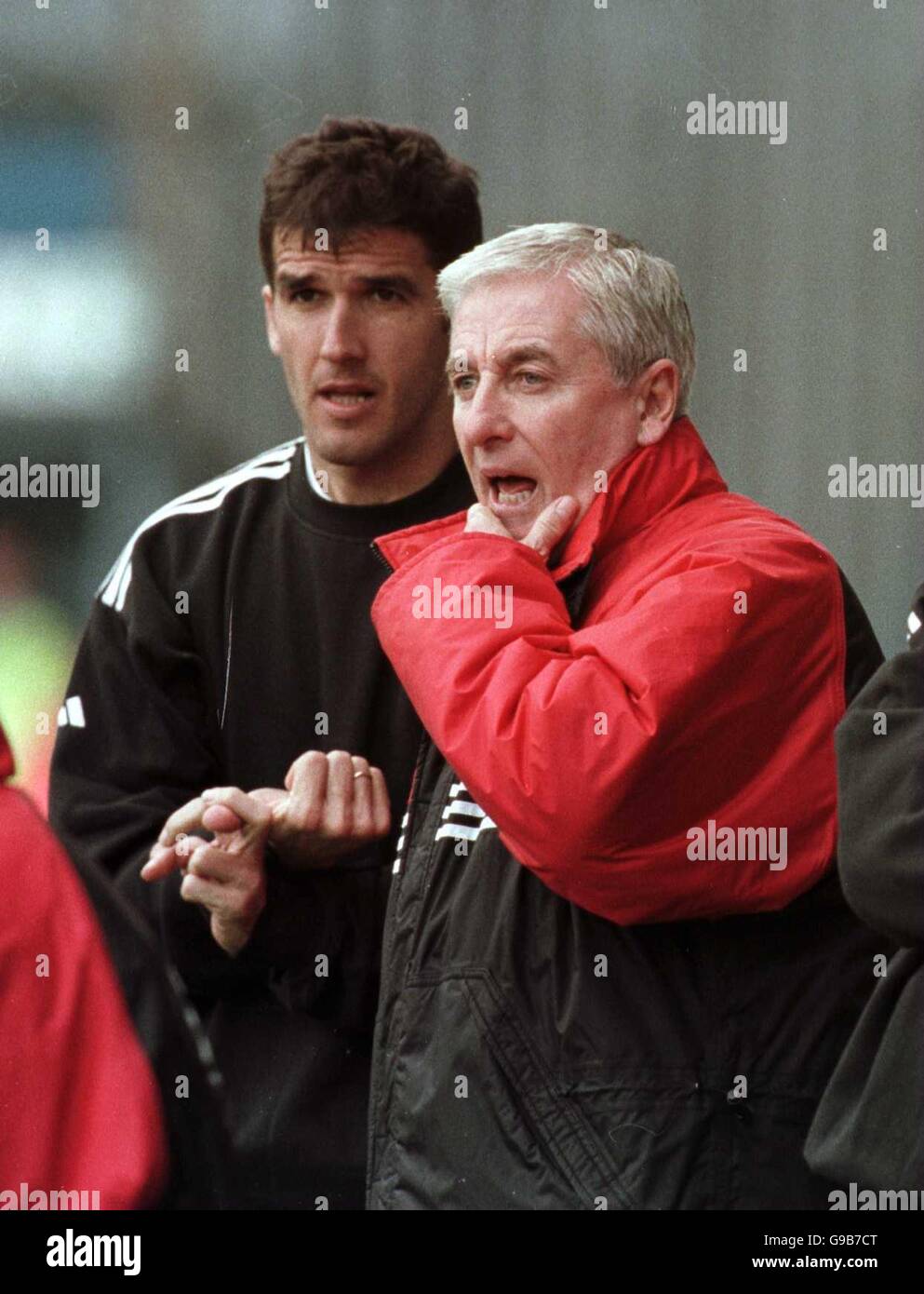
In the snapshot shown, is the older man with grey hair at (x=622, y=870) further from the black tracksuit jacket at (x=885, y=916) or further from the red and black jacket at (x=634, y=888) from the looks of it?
the black tracksuit jacket at (x=885, y=916)

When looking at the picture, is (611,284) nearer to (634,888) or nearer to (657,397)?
(657,397)

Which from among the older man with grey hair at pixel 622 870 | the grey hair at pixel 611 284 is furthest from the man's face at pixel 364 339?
the older man with grey hair at pixel 622 870

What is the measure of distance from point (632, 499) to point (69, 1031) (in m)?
1.03

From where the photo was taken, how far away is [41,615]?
3215 mm

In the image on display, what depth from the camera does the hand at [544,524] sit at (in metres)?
2.87

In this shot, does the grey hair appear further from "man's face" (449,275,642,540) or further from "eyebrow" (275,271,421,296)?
"eyebrow" (275,271,421,296)

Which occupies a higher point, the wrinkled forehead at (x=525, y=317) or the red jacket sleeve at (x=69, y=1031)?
the wrinkled forehead at (x=525, y=317)

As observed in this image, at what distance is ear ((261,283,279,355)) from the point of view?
10.5 ft

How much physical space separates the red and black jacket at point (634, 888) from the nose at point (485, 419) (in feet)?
0.75

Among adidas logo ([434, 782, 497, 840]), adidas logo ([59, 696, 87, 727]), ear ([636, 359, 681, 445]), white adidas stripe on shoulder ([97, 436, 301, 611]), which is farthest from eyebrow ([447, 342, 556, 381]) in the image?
adidas logo ([59, 696, 87, 727])

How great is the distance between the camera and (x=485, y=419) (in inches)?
117

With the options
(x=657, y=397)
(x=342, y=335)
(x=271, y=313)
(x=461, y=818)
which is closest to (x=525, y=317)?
(x=657, y=397)

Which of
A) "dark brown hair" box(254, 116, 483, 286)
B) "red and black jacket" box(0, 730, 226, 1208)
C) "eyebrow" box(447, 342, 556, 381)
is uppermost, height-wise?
"dark brown hair" box(254, 116, 483, 286)

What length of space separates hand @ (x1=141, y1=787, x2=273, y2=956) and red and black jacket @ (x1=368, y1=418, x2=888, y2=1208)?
36cm
